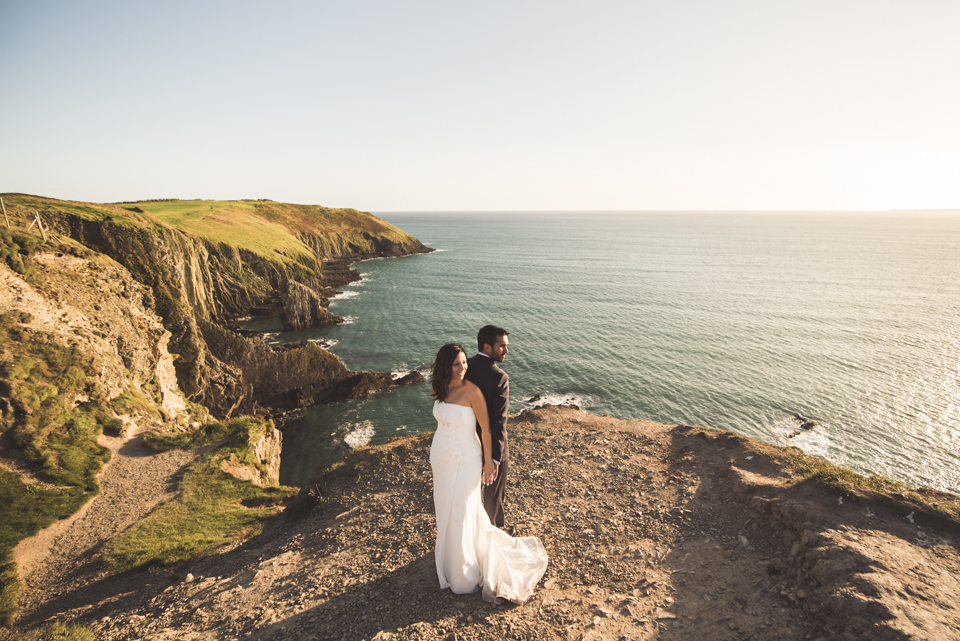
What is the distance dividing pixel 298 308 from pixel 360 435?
26.3m

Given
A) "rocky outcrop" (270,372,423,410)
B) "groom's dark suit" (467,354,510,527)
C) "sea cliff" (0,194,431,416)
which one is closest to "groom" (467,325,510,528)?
"groom's dark suit" (467,354,510,527)

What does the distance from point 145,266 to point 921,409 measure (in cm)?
5763

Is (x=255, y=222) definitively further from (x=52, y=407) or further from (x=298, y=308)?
(x=52, y=407)

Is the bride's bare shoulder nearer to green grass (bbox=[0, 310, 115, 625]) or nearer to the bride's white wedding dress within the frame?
the bride's white wedding dress

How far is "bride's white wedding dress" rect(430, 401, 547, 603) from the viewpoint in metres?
6.85

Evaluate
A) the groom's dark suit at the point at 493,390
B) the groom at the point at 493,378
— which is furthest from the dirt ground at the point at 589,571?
the groom at the point at 493,378

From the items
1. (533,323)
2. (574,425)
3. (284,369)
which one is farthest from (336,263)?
(574,425)

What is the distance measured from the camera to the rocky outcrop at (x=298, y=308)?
47.4 metres

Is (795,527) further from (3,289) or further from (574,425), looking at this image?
(3,289)

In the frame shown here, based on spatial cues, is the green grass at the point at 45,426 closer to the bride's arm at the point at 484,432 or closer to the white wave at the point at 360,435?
the white wave at the point at 360,435

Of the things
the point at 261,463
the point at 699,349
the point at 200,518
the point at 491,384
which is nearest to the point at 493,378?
the point at 491,384

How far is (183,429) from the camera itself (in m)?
19.6

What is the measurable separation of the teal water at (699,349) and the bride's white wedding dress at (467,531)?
18.1 metres

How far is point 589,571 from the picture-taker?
884cm
